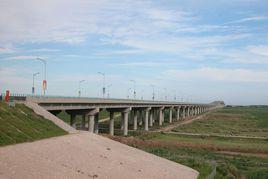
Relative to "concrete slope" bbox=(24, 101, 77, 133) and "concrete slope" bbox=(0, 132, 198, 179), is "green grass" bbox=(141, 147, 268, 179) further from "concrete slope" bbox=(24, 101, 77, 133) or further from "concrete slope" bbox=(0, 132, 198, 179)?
"concrete slope" bbox=(24, 101, 77, 133)

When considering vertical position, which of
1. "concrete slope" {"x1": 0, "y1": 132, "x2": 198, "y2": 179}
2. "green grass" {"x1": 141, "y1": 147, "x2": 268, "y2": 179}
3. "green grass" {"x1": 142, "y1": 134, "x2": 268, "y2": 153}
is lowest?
"green grass" {"x1": 142, "y1": 134, "x2": 268, "y2": 153}

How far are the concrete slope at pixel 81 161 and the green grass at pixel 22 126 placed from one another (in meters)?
1.13

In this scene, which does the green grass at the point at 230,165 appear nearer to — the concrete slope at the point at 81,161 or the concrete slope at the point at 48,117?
the concrete slope at the point at 81,161

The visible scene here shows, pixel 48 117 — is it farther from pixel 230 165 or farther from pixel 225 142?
pixel 225 142

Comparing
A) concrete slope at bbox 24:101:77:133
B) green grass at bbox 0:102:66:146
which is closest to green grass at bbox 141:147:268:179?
concrete slope at bbox 24:101:77:133

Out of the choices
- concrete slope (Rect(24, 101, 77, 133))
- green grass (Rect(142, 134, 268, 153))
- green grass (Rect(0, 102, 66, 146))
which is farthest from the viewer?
green grass (Rect(142, 134, 268, 153))

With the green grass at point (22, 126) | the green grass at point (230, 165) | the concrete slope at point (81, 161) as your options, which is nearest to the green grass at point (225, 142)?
the green grass at point (230, 165)

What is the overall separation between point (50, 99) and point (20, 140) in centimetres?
2165

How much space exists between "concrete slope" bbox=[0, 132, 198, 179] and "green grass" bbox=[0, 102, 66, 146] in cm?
113

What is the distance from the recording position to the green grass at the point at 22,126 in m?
33.1

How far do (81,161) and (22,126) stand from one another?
8.74m

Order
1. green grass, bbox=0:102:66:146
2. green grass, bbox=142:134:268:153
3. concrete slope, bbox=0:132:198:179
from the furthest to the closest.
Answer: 1. green grass, bbox=142:134:268:153
2. green grass, bbox=0:102:66:146
3. concrete slope, bbox=0:132:198:179

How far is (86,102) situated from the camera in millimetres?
67750

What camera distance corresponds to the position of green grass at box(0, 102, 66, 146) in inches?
1303
